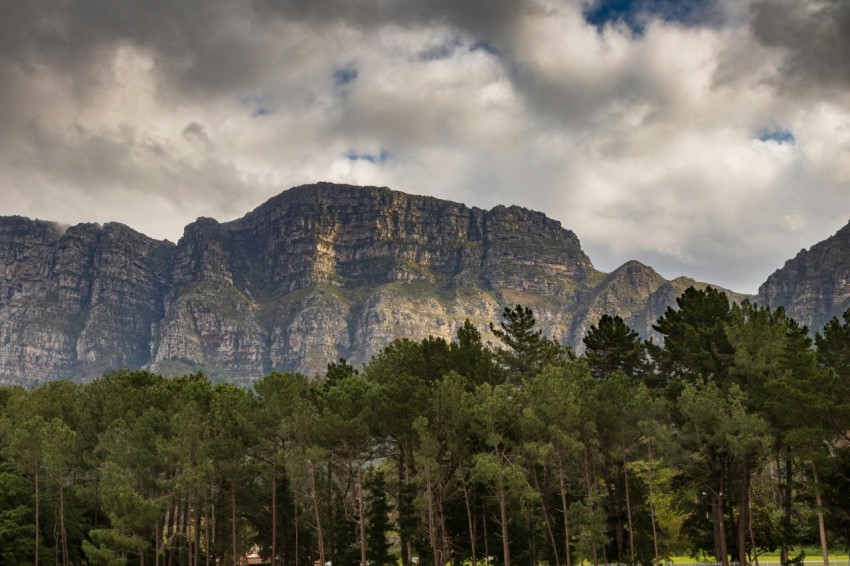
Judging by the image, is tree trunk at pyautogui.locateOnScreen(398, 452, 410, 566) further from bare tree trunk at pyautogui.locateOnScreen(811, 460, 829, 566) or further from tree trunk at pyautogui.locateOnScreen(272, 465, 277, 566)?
bare tree trunk at pyautogui.locateOnScreen(811, 460, 829, 566)

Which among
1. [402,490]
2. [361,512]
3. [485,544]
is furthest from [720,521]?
[361,512]

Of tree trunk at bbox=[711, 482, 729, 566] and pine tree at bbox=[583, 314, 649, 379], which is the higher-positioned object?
pine tree at bbox=[583, 314, 649, 379]

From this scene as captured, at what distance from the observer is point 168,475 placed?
5981 centimetres

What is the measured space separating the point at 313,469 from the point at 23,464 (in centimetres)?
2369

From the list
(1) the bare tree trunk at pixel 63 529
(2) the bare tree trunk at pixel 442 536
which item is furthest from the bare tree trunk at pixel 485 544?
(1) the bare tree trunk at pixel 63 529

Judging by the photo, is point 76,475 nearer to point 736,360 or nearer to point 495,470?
point 495,470

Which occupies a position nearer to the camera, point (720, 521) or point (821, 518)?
point (821, 518)

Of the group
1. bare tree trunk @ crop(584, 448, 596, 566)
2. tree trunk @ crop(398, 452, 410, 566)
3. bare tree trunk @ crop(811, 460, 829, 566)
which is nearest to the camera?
bare tree trunk @ crop(811, 460, 829, 566)

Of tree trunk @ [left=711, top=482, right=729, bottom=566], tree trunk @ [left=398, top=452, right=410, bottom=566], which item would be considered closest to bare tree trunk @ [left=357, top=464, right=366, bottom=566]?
tree trunk @ [left=398, top=452, right=410, bottom=566]

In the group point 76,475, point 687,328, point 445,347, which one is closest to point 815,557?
point 687,328

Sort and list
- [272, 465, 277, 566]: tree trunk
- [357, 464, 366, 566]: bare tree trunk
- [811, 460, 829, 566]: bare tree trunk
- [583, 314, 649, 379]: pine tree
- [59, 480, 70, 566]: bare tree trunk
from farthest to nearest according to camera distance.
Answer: [583, 314, 649, 379]: pine tree
[272, 465, 277, 566]: tree trunk
[59, 480, 70, 566]: bare tree trunk
[357, 464, 366, 566]: bare tree trunk
[811, 460, 829, 566]: bare tree trunk

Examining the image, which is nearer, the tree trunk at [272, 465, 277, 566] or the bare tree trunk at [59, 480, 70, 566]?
the bare tree trunk at [59, 480, 70, 566]

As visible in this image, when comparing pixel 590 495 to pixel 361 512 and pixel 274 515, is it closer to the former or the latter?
pixel 361 512

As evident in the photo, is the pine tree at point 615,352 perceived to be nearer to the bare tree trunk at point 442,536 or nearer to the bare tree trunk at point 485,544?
the bare tree trunk at point 485,544
